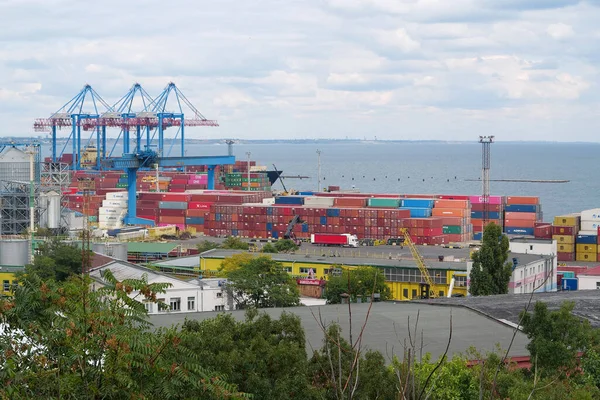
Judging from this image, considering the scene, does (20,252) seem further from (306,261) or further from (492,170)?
(492,170)

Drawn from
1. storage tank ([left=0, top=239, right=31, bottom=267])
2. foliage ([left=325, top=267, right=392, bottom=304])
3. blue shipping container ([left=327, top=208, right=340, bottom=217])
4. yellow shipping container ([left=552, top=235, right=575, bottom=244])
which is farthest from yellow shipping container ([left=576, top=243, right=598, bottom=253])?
storage tank ([left=0, top=239, right=31, bottom=267])

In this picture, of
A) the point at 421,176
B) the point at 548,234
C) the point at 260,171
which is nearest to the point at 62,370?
the point at 548,234

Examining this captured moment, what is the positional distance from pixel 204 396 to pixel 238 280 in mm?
18739

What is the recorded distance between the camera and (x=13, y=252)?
36.6 meters

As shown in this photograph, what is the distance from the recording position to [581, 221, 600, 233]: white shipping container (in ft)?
162

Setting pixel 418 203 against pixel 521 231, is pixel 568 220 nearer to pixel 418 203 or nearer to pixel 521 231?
pixel 521 231

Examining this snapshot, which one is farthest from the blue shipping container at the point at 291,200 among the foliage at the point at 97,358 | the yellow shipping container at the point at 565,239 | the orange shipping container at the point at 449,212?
the foliage at the point at 97,358

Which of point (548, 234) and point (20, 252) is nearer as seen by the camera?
point (20, 252)

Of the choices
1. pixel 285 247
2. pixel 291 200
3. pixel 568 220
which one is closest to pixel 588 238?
pixel 568 220

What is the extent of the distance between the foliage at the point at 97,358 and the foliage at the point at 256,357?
5.93 feet

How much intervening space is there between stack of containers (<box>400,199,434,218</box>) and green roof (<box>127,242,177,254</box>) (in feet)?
49.6

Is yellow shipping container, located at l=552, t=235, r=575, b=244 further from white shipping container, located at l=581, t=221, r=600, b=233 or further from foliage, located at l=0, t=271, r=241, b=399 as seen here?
foliage, located at l=0, t=271, r=241, b=399

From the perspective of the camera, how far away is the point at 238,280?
2588cm

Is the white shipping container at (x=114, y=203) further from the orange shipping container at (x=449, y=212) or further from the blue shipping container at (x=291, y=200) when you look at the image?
the orange shipping container at (x=449, y=212)
